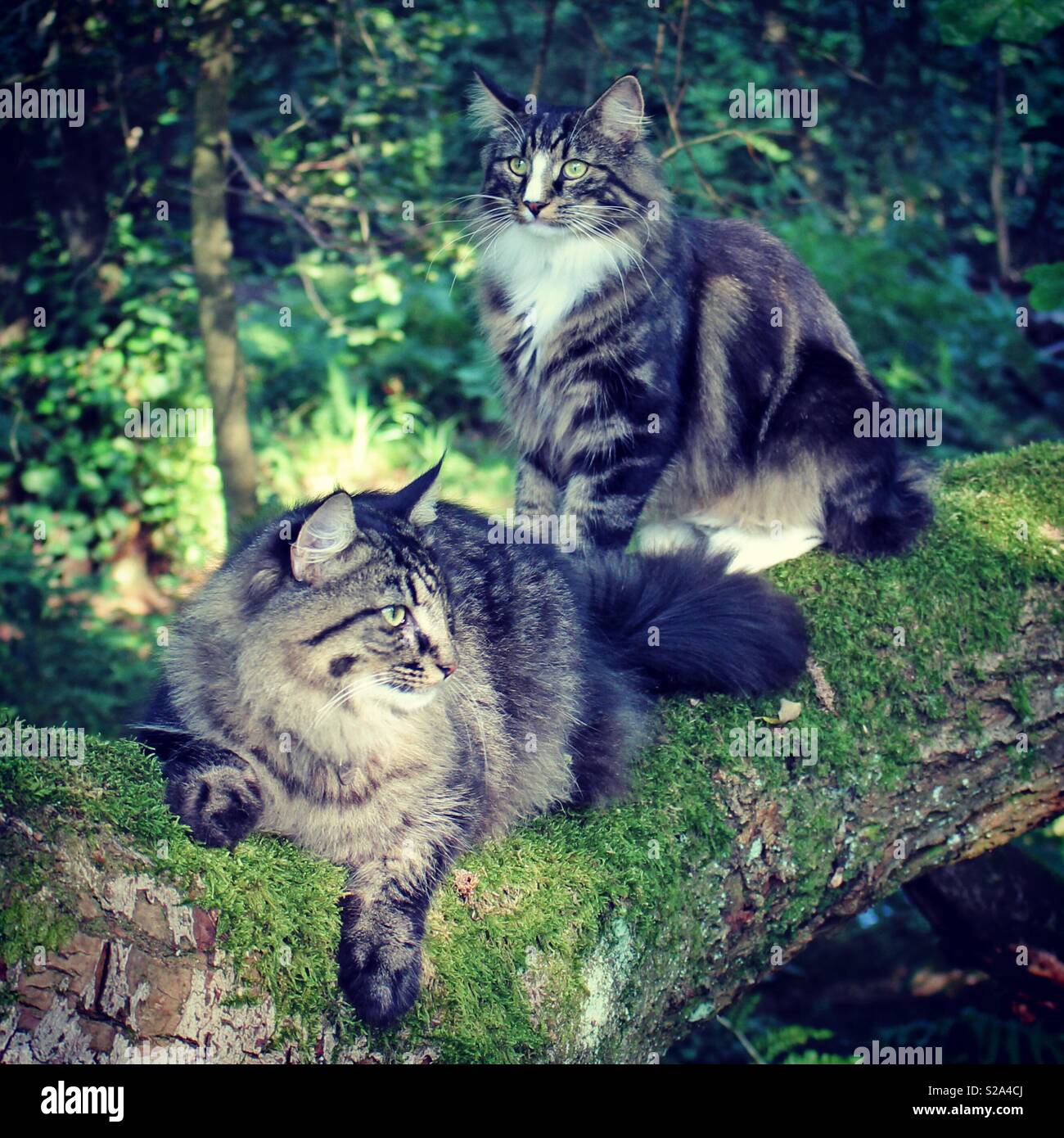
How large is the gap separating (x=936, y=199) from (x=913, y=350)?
86.8 inches

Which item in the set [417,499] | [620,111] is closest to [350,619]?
[417,499]

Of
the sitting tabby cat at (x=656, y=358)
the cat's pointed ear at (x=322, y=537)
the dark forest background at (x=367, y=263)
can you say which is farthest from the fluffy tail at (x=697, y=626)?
the dark forest background at (x=367, y=263)

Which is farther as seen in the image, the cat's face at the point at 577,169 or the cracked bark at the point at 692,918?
the cat's face at the point at 577,169

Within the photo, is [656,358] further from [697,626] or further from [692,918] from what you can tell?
[692,918]

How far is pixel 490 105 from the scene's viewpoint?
4203 millimetres

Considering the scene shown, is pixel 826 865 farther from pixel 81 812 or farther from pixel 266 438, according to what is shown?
pixel 266 438

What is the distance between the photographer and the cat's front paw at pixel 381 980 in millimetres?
2324

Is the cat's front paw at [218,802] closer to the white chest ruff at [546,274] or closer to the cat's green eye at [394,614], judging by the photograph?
the cat's green eye at [394,614]

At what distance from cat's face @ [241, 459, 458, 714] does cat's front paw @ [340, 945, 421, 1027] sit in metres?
0.56

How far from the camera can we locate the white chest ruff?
A: 13.0 ft

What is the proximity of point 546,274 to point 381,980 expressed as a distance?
2.62 metres

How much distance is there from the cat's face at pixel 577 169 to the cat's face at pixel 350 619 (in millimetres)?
1824

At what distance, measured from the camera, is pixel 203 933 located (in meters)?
2.18

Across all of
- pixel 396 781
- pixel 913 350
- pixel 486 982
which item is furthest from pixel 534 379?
pixel 913 350
